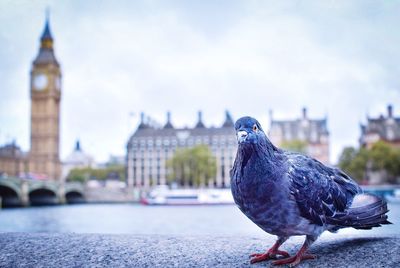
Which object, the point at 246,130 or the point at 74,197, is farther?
the point at 74,197

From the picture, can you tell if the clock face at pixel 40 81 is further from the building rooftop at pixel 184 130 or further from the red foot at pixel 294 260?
the red foot at pixel 294 260

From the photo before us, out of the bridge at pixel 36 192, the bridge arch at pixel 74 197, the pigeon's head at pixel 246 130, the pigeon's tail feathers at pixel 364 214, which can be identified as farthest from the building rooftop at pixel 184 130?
the pigeon's head at pixel 246 130

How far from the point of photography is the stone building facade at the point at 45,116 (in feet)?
222

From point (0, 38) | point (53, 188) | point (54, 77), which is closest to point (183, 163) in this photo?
point (53, 188)

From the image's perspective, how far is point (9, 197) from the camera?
1670 inches

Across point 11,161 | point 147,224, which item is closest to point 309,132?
point 11,161

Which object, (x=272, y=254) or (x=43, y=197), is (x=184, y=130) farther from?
(x=272, y=254)

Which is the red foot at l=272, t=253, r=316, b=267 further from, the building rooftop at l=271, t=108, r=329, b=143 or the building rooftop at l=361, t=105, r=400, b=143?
the building rooftop at l=271, t=108, r=329, b=143

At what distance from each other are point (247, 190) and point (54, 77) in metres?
70.2

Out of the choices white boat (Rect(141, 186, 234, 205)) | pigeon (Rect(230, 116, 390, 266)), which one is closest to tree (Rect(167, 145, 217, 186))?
white boat (Rect(141, 186, 234, 205))

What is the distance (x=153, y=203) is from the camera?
42.0 meters

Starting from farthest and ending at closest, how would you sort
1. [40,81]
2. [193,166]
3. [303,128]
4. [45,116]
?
[45,116]
[40,81]
[303,128]
[193,166]

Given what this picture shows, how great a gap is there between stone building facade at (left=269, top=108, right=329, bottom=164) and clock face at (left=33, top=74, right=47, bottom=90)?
33038 millimetres

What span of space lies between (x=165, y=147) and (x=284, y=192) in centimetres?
7169
